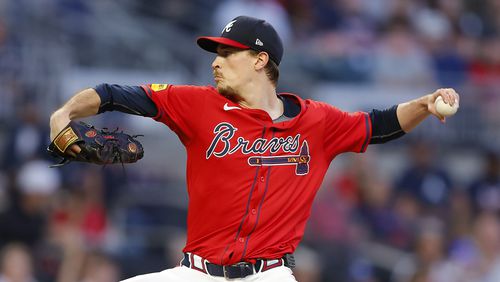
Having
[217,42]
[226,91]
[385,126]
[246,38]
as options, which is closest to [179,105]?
[226,91]

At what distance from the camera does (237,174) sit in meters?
5.71

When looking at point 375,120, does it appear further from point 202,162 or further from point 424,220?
point 424,220

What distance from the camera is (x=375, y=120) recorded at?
613 cm

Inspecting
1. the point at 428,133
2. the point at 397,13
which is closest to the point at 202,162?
the point at 428,133

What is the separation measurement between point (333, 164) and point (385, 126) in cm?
632

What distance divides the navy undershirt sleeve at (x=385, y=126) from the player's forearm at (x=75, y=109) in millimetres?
1626

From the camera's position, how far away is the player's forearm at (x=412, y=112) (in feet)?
19.6

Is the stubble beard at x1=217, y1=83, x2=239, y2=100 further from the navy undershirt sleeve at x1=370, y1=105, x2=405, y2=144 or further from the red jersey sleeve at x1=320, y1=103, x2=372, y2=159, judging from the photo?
the navy undershirt sleeve at x1=370, y1=105, x2=405, y2=144

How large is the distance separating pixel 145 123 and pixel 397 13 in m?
4.17

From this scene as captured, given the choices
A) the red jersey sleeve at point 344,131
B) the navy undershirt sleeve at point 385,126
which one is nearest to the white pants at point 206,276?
the red jersey sleeve at point 344,131

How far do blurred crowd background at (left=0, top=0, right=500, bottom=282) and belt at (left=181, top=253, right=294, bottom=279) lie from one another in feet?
11.6

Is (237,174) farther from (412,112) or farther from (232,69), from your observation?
(412,112)

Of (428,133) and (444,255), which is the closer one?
(444,255)

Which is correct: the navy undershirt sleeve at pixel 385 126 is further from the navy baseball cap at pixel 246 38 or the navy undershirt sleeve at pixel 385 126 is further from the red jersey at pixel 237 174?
the navy baseball cap at pixel 246 38
